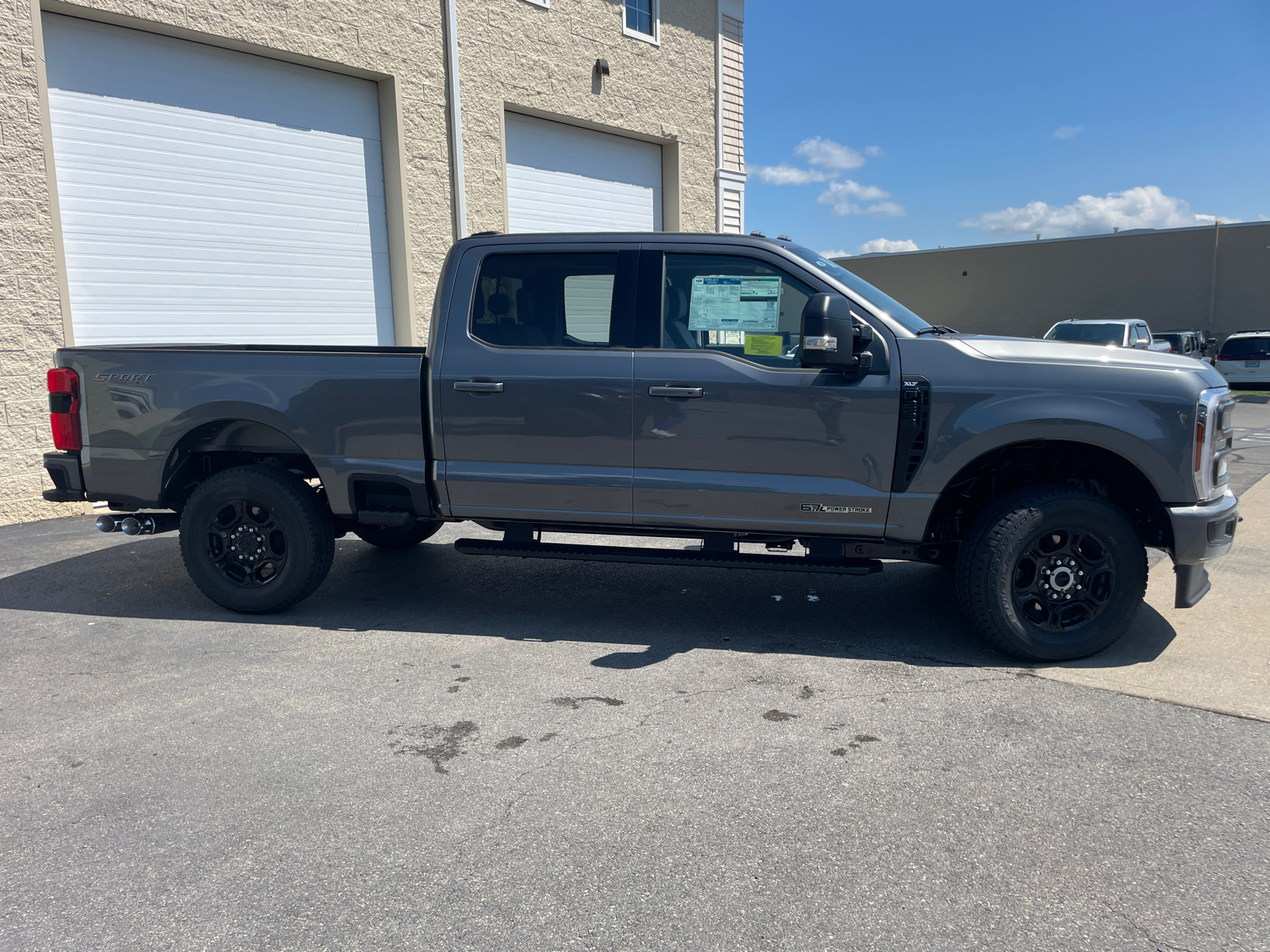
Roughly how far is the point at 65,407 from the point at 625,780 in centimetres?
422

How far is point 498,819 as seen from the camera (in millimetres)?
3008

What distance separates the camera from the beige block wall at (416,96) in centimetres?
780

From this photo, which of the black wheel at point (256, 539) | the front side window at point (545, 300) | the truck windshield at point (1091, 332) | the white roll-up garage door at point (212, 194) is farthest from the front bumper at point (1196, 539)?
the truck windshield at point (1091, 332)

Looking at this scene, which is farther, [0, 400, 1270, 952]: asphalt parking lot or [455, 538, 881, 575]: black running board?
[455, 538, 881, 575]: black running board

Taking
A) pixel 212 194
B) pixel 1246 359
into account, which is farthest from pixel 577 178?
pixel 1246 359

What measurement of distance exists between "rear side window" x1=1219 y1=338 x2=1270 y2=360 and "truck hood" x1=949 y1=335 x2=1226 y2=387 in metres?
23.6

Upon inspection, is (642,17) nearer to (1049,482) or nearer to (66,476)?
(66,476)

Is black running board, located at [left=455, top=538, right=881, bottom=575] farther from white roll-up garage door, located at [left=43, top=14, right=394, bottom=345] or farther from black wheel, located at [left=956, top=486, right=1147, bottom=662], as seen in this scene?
white roll-up garage door, located at [left=43, top=14, right=394, bottom=345]

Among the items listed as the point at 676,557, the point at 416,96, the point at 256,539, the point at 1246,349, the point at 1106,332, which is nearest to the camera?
→ the point at 676,557

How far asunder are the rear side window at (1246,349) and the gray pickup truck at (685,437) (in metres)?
23.5

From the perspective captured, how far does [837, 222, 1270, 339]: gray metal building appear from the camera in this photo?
30734mm

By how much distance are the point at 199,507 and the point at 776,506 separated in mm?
3341

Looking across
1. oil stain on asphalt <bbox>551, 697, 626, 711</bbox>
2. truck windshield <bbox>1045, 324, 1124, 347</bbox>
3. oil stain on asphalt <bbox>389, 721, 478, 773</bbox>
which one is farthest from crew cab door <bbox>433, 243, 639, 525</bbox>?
truck windshield <bbox>1045, 324, 1124, 347</bbox>

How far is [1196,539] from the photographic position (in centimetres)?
420
